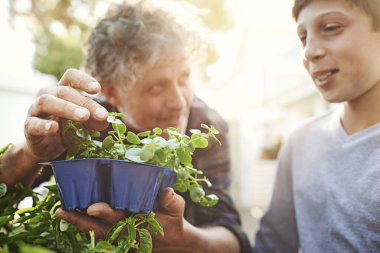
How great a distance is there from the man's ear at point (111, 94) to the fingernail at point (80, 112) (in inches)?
35.8

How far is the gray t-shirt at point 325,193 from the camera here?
122cm

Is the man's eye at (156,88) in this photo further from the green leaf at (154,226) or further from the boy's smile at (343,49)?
the green leaf at (154,226)

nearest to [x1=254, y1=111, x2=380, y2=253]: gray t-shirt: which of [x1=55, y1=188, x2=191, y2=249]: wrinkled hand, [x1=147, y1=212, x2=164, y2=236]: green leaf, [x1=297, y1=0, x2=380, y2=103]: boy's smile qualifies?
[x1=297, y1=0, x2=380, y2=103]: boy's smile

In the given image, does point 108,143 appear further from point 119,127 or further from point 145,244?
point 145,244

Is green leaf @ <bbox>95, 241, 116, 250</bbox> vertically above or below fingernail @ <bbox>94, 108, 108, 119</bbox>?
below

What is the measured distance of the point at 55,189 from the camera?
98 centimetres

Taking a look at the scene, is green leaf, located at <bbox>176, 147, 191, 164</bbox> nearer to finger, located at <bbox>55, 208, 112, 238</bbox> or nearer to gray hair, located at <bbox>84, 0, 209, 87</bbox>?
finger, located at <bbox>55, 208, 112, 238</bbox>

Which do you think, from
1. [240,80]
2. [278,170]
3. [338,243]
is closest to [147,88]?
[278,170]

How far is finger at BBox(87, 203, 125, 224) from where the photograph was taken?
2.69 feet

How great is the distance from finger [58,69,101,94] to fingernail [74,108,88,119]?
0.26 ft

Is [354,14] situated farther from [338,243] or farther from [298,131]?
[338,243]

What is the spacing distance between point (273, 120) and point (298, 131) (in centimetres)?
1235

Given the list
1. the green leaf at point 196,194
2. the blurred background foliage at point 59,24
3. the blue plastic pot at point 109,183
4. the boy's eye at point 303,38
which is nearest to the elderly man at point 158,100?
the green leaf at point 196,194

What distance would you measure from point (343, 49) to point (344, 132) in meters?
0.31
